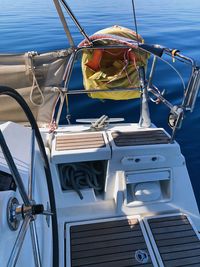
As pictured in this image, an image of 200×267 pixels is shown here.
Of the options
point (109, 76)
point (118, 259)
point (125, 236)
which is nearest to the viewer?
point (118, 259)

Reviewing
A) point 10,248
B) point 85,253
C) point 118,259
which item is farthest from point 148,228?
point 10,248

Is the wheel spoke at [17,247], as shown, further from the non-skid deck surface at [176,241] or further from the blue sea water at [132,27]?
the blue sea water at [132,27]

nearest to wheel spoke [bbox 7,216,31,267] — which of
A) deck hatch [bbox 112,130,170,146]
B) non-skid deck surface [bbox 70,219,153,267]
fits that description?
non-skid deck surface [bbox 70,219,153,267]

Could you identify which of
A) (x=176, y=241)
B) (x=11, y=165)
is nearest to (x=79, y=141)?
(x=176, y=241)

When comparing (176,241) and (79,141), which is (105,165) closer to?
(79,141)

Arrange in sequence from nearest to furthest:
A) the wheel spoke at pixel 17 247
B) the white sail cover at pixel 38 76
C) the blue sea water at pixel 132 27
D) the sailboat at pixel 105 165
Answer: the wheel spoke at pixel 17 247, the sailboat at pixel 105 165, the white sail cover at pixel 38 76, the blue sea water at pixel 132 27

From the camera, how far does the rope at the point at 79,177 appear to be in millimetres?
2092

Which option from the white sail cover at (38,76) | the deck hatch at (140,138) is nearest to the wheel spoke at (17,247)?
the deck hatch at (140,138)

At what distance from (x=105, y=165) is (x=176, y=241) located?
2.16ft

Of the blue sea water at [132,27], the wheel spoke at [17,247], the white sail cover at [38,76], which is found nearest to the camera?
the wheel spoke at [17,247]

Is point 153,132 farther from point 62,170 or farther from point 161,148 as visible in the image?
point 62,170

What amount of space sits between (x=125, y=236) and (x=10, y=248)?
0.97 meters

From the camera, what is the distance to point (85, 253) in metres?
1.75

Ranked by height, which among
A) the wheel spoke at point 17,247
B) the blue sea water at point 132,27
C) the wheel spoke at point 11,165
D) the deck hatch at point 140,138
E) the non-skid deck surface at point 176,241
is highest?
the blue sea water at point 132,27
